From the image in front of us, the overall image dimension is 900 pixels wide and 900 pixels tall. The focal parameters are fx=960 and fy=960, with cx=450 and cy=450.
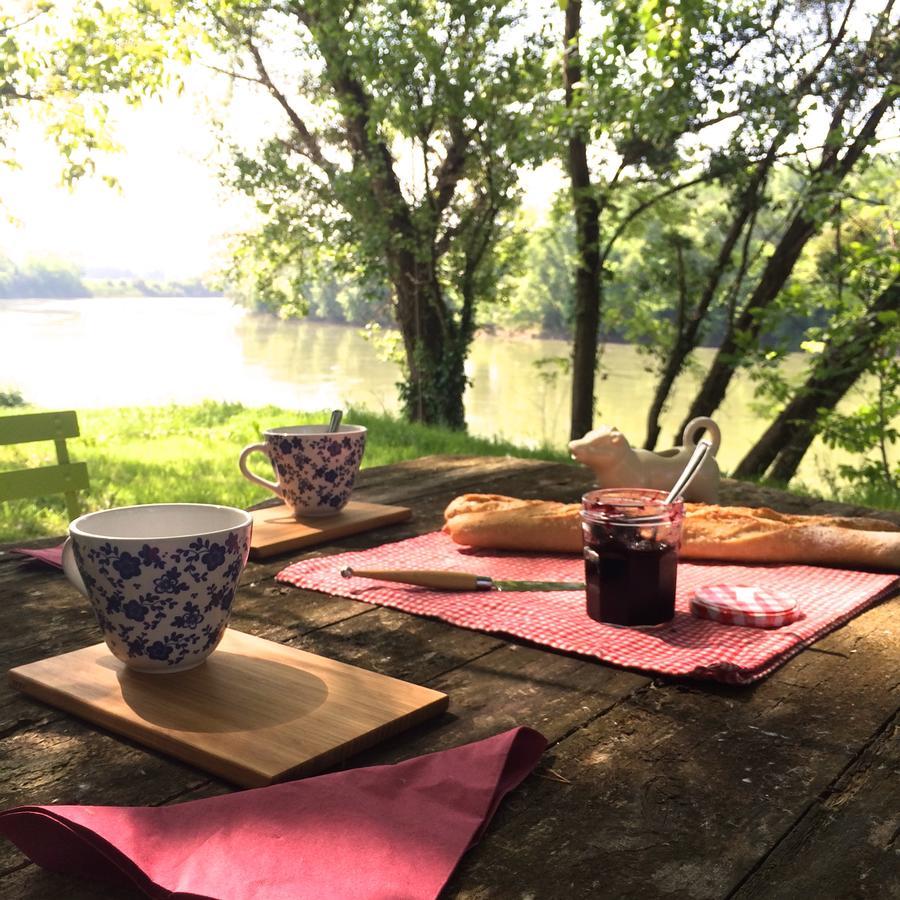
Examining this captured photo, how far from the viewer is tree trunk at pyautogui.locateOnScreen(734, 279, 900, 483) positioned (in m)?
4.70

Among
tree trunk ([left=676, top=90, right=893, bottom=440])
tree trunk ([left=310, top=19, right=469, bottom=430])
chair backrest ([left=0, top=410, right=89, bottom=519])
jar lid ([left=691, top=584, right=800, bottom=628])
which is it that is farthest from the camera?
tree trunk ([left=310, top=19, right=469, bottom=430])

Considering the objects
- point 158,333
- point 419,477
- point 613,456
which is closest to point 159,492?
point 419,477

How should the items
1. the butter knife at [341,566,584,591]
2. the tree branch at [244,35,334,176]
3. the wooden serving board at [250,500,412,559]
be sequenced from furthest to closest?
the tree branch at [244,35,334,176] → the wooden serving board at [250,500,412,559] → the butter knife at [341,566,584,591]

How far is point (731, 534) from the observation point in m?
1.39

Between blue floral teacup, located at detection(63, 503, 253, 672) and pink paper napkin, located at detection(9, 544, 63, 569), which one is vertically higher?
blue floral teacup, located at detection(63, 503, 253, 672)

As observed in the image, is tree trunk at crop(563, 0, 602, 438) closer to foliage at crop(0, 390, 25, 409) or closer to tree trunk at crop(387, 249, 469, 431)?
tree trunk at crop(387, 249, 469, 431)

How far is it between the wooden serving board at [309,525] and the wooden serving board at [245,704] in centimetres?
45

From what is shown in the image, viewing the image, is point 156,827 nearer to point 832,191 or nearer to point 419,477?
point 419,477

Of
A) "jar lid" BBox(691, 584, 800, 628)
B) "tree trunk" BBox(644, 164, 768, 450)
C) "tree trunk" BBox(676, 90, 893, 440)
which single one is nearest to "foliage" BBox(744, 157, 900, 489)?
"tree trunk" BBox(676, 90, 893, 440)

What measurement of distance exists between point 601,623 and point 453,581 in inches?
8.0

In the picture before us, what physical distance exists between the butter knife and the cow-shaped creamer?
1.30 ft

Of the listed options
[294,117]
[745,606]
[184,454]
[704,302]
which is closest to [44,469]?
[745,606]

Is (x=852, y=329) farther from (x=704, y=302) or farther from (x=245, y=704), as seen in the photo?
(x=245, y=704)

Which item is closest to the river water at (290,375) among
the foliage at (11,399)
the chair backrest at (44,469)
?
the foliage at (11,399)
